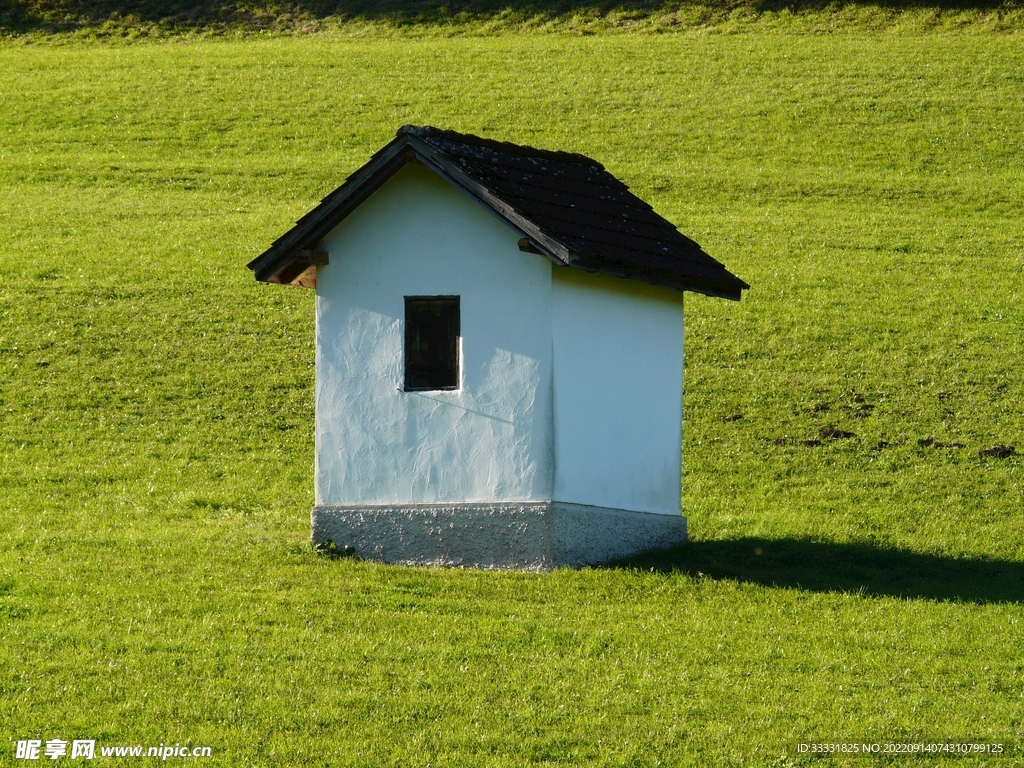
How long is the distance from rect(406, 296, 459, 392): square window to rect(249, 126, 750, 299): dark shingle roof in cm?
122

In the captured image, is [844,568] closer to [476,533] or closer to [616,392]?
[616,392]

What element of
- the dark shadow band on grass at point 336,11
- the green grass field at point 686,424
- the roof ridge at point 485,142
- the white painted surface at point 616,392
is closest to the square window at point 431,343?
the white painted surface at point 616,392

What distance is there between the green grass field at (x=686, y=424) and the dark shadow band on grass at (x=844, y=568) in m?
0.07

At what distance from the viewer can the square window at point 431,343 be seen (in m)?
14.8

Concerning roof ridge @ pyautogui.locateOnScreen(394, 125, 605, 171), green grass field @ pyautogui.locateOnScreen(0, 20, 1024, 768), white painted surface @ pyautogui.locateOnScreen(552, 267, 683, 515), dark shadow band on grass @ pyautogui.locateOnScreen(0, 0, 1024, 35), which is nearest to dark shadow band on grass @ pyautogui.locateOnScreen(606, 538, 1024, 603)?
green grass field @ pyautogui.locateOnScreen(0, 20, 1024, 768)

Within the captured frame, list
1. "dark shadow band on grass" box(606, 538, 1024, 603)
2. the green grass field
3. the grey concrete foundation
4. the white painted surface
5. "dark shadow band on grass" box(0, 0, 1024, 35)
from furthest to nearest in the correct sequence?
"dark shadow band on grass" box(0, 0, 1024, 35) < the white painted surface < the grey concrete foundation < "dark shadow band on grass" box(606, 538, 1024, 603) < the green grass field

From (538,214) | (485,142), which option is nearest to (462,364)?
(538,214)

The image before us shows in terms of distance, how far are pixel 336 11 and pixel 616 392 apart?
41.3 metres

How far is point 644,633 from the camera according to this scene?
11922mm

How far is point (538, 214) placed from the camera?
47.3 ft

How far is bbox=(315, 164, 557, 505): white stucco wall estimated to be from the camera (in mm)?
14469

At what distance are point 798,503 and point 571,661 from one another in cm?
804

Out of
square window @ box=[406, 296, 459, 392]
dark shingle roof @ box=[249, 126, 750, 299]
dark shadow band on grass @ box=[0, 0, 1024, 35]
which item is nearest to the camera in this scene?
dark shingle roof @ box=[249, 126, 750, 299]

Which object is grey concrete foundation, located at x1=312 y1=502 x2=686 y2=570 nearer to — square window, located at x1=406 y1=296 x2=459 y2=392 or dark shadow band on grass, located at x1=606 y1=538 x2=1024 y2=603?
dark shadow band on grass, located at x1=606 y1=538 x2=1024 y2=603
